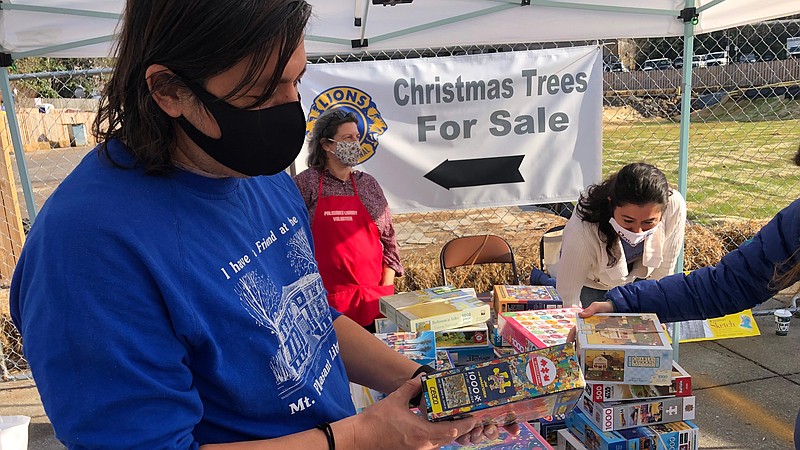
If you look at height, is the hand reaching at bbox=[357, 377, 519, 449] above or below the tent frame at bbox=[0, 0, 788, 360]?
below

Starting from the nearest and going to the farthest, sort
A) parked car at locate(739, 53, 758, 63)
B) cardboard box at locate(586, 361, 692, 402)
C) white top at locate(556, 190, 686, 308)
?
cardboard box at locate(586, 361, 692, 402) < white top at locate(556, 190, 686, 308) < parked car at locate(739, 53, 758, 63)

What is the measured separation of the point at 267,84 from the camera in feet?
3.13

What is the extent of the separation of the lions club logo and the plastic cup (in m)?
3.45

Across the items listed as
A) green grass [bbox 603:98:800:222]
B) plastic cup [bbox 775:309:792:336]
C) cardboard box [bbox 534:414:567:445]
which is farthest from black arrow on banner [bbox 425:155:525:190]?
green grass [bbox 603:98:800:222]

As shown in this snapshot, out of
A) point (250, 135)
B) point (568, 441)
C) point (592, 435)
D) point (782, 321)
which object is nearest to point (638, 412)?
point (592, 435)

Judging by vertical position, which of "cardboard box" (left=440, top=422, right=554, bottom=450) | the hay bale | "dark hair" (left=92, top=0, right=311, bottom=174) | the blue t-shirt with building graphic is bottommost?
the hay bale

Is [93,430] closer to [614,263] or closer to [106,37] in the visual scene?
[614,263]

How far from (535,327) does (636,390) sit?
45 cm

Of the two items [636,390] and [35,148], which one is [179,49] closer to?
[636,390]

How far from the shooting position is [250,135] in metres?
0.99

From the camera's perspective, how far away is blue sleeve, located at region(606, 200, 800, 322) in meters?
1.97

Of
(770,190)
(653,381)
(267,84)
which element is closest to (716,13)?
(653,381)

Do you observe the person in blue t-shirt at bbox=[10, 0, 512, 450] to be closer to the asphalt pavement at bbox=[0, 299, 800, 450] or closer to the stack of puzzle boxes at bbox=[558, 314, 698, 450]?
the stack of puzzle boxes at bbox=[558, 314, 698, 450]

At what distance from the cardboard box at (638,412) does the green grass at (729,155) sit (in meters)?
6.49
